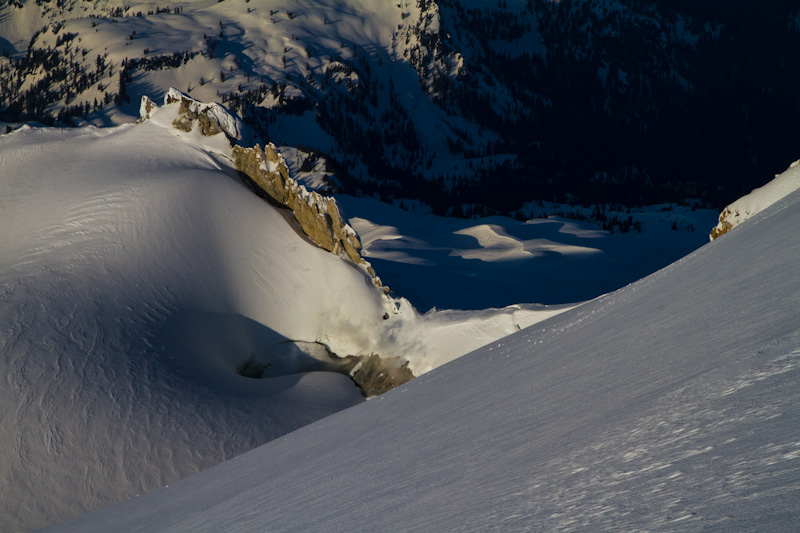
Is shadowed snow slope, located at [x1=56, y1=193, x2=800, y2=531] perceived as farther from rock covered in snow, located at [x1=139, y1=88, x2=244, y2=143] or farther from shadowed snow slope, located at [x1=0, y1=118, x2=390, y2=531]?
rock covered in snow, located at [x1=139, y1=88, x2=244, y2=143]

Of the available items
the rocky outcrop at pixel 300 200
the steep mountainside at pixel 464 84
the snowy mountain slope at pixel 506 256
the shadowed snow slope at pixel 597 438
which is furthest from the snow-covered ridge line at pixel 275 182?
the steep mountainside at pixel 464 84

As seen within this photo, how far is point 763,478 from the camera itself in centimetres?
132

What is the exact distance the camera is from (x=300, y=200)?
11.6m

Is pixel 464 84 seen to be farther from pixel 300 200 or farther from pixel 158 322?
pixel 158 322

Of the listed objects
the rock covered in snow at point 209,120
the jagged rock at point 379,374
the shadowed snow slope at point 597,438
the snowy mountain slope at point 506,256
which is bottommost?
the jagged rock at point 379,374

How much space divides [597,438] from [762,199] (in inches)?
260

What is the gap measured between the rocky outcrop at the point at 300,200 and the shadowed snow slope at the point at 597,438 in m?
6.14

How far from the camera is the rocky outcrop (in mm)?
10758

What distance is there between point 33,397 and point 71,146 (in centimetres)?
705

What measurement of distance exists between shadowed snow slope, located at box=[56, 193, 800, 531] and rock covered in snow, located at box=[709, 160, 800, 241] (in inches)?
104

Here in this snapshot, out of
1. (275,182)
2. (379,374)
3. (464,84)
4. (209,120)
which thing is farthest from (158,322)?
(464,84)

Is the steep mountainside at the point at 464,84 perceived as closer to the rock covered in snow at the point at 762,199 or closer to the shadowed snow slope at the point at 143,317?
the shadowed snow slope at the point at 143,317

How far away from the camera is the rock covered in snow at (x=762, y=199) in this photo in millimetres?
7059

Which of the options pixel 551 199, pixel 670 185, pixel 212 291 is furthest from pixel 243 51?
pixel 212 291
